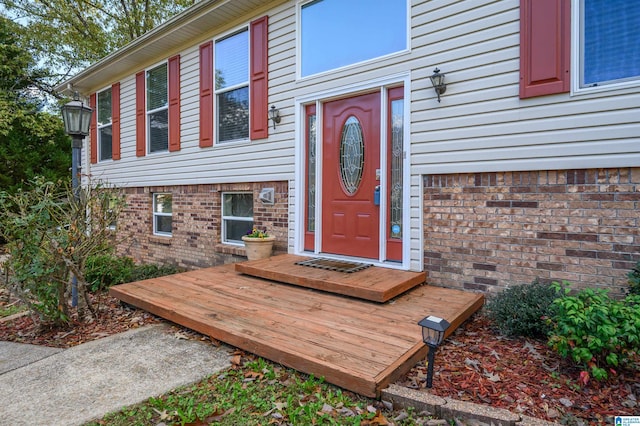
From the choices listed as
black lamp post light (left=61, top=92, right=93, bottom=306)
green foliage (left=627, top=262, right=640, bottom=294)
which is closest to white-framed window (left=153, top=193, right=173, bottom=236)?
black lamp post light (left=61, top=92, right=93, bottom=306)

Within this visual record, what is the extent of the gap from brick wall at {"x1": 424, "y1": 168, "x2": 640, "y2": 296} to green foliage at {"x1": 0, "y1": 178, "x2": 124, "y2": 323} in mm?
3544

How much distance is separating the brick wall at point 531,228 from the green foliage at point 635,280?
0.18 meters

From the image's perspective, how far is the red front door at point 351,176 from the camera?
448 centimetres

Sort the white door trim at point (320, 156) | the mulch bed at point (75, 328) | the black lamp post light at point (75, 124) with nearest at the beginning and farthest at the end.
Result: 1. the mulch bed at point (75, 328)
2. the white door trim at point (320, 156)
3. the black lamp post light at point (75, 124)

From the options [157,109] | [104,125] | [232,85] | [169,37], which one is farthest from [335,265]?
[104,125]

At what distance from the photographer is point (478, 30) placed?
3.68 meters

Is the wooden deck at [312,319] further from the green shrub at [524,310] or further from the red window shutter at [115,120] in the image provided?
the red window shutter at [115,120]

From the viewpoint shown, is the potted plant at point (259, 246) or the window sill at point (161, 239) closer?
the potted plant at point (259, 246)

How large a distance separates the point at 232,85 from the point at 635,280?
5691 millimetres

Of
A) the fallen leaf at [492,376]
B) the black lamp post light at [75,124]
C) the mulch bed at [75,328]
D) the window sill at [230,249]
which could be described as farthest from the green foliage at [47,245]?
the fallen leaf at [492,376]

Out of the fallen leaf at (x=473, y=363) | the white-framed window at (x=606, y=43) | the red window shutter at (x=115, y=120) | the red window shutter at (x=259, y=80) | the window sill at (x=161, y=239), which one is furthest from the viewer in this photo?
the red window shutter at (x=115, y=120)

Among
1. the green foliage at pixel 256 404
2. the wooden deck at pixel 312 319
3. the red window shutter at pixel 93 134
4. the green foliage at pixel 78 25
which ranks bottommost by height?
the green foliage at pixel 256 404

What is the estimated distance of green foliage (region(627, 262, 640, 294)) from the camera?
2.72 meters

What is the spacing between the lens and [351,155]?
4676 mm
